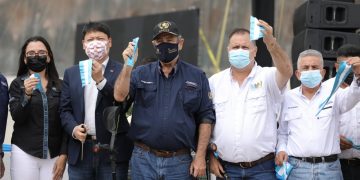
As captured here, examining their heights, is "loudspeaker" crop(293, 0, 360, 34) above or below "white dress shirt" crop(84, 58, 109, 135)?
above

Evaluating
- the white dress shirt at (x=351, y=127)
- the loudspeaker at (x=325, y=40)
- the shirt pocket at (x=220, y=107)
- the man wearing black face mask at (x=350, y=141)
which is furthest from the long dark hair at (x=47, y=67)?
the loudspeaker at (x=325, y=40)

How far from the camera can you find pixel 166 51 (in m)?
4.31

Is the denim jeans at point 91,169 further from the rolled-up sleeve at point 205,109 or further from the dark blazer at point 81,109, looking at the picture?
the rolled-up sleeve at point 205,109

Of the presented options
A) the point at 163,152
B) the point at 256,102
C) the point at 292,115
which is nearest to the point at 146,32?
the point at 292,115

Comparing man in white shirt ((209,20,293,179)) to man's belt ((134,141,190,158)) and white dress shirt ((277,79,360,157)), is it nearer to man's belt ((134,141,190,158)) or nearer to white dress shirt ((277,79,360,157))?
white dress shirt ((277,79,360,157))

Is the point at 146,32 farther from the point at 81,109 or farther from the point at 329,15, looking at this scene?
the point at 81,109

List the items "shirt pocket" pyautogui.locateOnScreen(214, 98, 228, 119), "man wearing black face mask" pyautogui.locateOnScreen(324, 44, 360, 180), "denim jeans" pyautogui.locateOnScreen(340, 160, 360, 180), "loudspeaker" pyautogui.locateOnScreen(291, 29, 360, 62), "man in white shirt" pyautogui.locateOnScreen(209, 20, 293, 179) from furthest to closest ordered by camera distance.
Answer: "loudspeaker" pyautogui.locateOnScreen(291, 29, 360, 62), "denim jeans" pyautogui.locateOnScreen(340, 160, 360, 180), "man wearing black face mask" pyautogui.locateOnScreen(324, 44, 360, 180), "shirt pocket" pyautogui.locateOnScreen(214, 98, 228, 119), "man in white shirt" pyautogui.locateOnScreen(209, 20, 293, 179)

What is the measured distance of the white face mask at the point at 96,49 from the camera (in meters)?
4.53

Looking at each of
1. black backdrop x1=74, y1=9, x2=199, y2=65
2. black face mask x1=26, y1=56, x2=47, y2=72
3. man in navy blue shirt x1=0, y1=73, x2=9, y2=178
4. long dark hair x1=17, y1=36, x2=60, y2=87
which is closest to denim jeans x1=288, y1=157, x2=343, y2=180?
long dark hair x1=17, y1=36, x2=60, y2=87

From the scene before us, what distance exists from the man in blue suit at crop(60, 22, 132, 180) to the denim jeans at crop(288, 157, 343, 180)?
4.27ft

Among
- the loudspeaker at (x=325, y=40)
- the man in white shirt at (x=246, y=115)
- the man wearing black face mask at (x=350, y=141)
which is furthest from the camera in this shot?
the loudspeaker at (x=325, y=40)

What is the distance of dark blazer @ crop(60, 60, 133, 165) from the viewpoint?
14.6 ft

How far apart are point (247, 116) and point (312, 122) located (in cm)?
55

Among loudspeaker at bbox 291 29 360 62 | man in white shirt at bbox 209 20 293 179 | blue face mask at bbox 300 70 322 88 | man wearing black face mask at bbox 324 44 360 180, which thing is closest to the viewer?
man in white shirt at bbox 209 20 293 179
